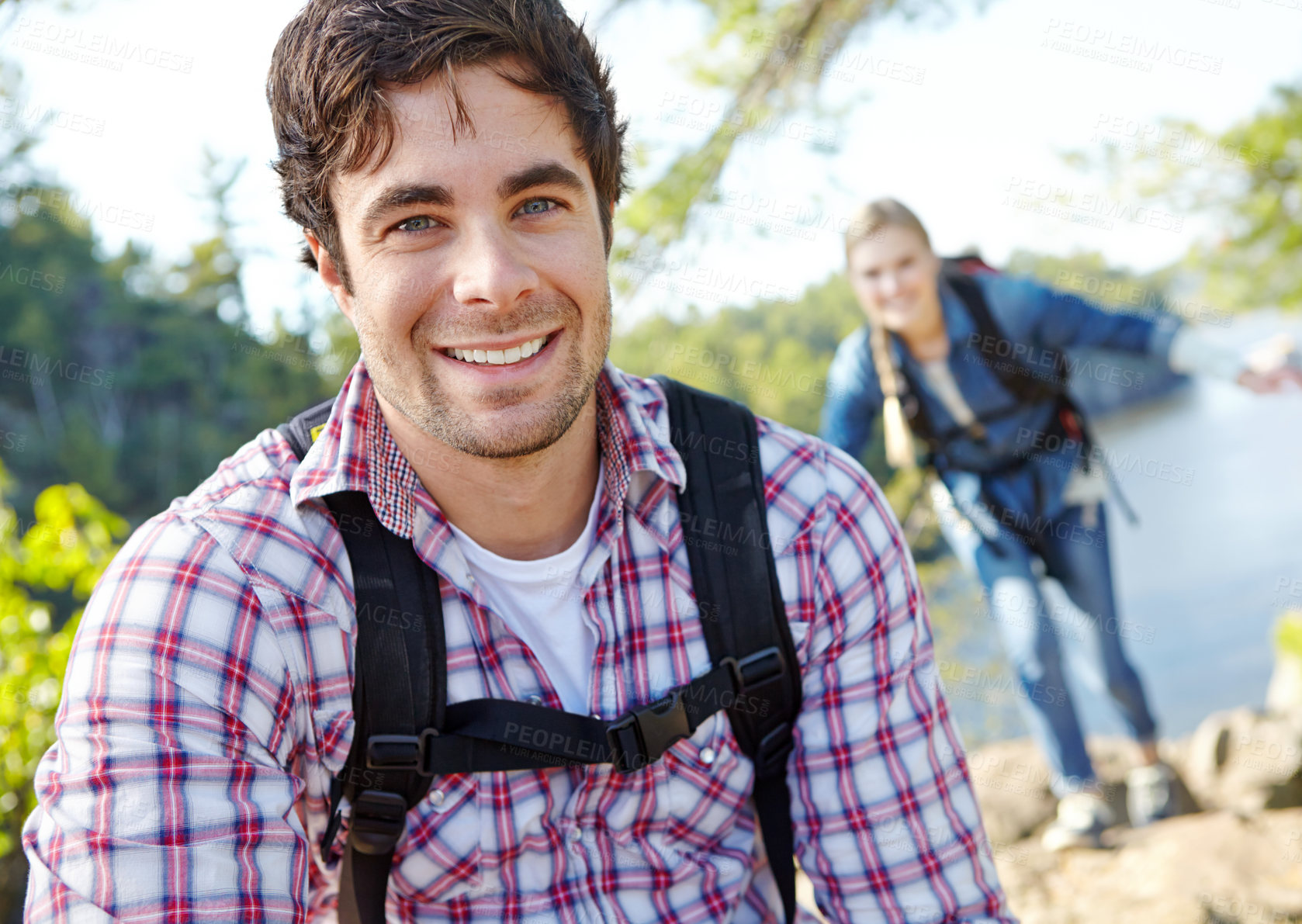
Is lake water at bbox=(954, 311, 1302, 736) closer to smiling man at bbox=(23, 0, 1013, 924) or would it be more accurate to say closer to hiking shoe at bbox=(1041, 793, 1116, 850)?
hiking shoe at bbox=(1041, 793, 1116, 850)

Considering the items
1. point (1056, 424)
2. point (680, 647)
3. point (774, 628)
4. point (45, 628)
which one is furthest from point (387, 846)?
point (1056, 424)

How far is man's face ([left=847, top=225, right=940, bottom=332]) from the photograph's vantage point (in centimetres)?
325

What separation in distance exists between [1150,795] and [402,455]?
329 cm

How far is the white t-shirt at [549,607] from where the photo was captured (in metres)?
1.33

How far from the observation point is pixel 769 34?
3.87 m

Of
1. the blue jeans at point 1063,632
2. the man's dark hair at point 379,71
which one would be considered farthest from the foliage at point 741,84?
the man's dark hair at point 379,71

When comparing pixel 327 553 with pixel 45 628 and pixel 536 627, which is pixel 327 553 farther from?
pixel 45 628

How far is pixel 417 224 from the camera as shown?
1273mm

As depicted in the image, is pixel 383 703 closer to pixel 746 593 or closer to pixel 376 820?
pixel 376 820

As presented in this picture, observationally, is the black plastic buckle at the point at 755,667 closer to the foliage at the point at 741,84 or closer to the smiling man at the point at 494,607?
the smiling man at the point at 494,607

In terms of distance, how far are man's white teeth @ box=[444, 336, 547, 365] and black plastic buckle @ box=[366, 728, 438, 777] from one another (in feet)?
1.65

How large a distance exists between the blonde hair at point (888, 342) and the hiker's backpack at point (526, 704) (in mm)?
2055

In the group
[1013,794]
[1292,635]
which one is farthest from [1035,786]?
[1292,635]

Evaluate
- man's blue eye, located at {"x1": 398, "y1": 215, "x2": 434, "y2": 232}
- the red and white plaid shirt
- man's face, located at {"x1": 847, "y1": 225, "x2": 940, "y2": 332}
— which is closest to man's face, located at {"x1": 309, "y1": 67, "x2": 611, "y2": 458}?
man's blue eye, located at {"x1": 398, "y1": 215, "x2": 434, "y2": 232}
